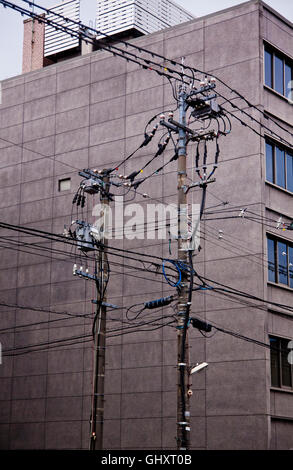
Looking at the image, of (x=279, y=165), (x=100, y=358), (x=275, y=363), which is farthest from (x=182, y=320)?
(x=279, y=165)

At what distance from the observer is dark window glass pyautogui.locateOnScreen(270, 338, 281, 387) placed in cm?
3312

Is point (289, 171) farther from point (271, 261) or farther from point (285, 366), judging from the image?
point (285, 366)

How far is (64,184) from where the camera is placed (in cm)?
4153

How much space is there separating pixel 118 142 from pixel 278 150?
8.27 m

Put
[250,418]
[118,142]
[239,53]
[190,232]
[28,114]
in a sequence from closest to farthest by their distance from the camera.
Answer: [190,232] → [250,418] → [239,53] → [118,142] → [28,114]

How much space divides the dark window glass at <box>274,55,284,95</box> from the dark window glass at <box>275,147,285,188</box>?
3.05 meters

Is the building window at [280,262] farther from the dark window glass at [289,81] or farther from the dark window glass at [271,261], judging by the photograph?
the dark window glass at [289,81]

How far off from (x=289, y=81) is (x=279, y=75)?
1008 millimetres

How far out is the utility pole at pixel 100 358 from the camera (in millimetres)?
23672

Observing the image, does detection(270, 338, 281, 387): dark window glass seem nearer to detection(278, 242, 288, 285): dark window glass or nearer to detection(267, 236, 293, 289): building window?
detection(267, 236, 293, 289): building window

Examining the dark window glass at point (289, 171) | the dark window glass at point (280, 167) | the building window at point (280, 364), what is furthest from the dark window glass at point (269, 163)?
the building window at point (280, 364)

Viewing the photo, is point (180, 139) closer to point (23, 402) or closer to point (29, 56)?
point (23, 402)

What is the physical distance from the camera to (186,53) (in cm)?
3822

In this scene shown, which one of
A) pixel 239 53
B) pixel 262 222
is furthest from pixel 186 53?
pixel 262 222
